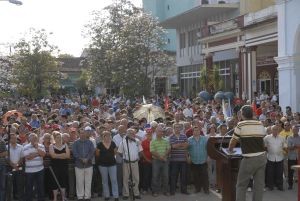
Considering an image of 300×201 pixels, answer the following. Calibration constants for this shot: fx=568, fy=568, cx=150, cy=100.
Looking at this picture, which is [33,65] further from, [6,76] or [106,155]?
[106,155]

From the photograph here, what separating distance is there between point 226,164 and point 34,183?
5.60 m

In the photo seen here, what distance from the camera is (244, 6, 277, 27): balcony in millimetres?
31031

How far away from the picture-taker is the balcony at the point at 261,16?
102 ft

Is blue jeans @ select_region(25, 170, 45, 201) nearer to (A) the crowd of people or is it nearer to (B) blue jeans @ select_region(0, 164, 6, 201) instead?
(A) the crowd of people

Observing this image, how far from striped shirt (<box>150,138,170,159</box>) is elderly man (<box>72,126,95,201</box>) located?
160cm

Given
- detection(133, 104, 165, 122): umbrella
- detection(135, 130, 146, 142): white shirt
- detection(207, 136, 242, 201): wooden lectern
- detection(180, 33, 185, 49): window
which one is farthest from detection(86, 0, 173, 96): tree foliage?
detection(207, 136, 242, 201): wooden lectern

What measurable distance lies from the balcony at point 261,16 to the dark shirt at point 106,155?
63.8 feet

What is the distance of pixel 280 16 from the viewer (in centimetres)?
2411

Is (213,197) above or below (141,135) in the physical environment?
below

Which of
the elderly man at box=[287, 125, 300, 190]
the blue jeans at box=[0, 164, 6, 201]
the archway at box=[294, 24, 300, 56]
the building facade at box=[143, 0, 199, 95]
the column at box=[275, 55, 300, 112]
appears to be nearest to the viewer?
the blue jeans at box=[0, 164, 6, 201]

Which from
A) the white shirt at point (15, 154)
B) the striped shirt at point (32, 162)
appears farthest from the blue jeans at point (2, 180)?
A: the striped shirt at point (32, 162)

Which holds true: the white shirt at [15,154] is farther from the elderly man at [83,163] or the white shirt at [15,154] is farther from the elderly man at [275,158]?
the elderly man at [275,158]

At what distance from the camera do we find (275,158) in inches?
570

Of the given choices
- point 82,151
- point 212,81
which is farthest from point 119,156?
point 212,81
